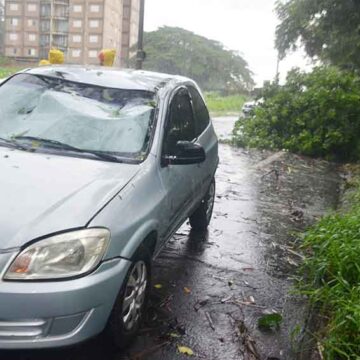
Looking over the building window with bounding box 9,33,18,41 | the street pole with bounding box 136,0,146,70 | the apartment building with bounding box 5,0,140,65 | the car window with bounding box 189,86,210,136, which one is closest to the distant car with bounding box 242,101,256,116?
the street pole with bounding box 136,0,146,70

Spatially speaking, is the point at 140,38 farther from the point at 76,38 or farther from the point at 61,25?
the point at 61,25

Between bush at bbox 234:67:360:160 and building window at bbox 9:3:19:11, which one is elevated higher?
building window at bbox 9:3:19:11

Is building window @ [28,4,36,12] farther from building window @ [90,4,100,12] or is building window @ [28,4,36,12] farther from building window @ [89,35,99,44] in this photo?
building window @ [89,35,99,44]

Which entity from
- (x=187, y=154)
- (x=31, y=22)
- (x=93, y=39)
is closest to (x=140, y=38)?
(x=93, y=39)

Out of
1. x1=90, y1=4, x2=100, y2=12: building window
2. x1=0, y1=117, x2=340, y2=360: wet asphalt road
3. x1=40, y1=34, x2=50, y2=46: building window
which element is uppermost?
x1=90, y1=4, x2=100, y2=12: building window

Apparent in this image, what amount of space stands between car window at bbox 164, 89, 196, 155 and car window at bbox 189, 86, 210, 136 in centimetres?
20

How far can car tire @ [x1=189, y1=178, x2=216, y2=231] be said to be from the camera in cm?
549

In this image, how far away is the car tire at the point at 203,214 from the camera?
549cm

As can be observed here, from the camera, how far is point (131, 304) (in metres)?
3.07

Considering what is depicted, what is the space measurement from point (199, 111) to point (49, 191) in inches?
108

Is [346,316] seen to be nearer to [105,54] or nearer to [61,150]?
[61,150]

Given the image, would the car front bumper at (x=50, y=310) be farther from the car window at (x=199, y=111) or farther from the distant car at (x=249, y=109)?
the distant car at (x=249, y=109)

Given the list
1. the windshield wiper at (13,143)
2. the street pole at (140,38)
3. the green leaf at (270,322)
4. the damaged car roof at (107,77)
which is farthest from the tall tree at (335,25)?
the windshield wiper at (13,143)

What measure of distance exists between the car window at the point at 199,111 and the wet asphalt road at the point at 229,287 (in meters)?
1.26
